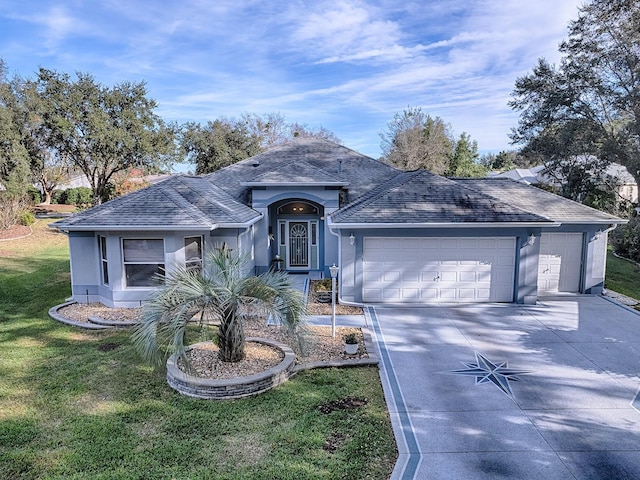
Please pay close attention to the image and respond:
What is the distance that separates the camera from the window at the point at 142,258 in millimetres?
12422

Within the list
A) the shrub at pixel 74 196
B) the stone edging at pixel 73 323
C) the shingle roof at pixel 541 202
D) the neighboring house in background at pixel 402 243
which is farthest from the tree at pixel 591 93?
the shrub at pixel 74 196

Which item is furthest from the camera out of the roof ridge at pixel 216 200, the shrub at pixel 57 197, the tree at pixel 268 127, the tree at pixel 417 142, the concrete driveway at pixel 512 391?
the tree at pixel 268 127

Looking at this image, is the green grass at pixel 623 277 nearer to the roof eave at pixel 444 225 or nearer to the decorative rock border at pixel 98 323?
the roof eave at pixel 444 225

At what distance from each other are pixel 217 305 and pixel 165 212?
6.06 metres

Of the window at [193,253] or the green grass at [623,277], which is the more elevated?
the window at [193,253]

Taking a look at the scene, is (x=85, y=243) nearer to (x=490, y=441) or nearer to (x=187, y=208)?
(x=187, y=208)

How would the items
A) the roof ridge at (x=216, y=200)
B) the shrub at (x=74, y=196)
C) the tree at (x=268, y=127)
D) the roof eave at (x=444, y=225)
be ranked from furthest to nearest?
the tree at (x=268, y=127)
the shrub at (x=74, y=196)
the roof ridge at (x=216, y=200)
the roof eave at (x=444, y=225)

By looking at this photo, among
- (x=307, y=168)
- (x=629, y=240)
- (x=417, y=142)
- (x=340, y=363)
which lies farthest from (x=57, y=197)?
(x=629, y=240)

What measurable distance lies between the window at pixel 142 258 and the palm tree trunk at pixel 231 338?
527cm

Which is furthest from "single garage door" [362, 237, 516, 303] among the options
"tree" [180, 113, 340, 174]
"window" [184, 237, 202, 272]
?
"tree" [180, 113, 340, 174]

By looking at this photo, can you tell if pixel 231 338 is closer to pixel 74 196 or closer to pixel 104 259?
pixel 104 259

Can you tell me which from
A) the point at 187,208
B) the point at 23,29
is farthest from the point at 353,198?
the point at 23,29

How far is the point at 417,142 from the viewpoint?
1687 inches

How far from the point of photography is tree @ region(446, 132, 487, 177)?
41438 mm
